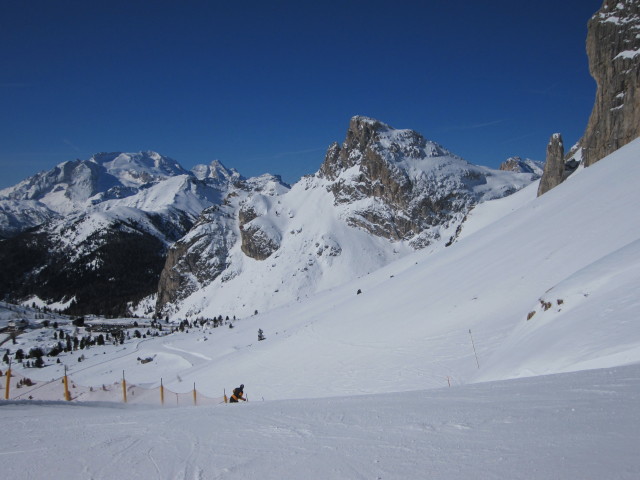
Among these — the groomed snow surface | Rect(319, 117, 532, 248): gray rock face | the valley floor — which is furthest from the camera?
Rect(319, 117, 532, 248): gray rock face

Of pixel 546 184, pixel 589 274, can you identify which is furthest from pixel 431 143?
pixel 589 274

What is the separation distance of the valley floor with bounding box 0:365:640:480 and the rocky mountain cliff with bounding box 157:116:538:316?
106 m

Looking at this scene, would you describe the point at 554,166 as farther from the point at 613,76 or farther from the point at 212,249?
the point at 212,249

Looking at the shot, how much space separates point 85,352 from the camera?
6788cm

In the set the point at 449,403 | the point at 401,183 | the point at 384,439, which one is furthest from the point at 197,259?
the point at 384,439

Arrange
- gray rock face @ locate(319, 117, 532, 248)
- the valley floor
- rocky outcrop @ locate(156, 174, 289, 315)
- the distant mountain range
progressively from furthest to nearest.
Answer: rocky outcrop @ locate(156, 174, 289, 315) → gray rock face @ locate(319, 117, 532, 248) → the distant mountain range → the valley floor

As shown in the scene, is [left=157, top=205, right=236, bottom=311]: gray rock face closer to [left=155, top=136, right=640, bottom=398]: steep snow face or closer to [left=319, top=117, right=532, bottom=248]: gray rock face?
[left=319, top=117, right=532, bottom=248]: gray rock face

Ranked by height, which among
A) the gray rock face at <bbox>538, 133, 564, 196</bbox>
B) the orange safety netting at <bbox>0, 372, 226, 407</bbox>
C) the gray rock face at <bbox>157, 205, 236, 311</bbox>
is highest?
the gray rock face at <bbox>157, 205, 236, 311</bbox>

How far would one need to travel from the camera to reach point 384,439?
15.7 feet

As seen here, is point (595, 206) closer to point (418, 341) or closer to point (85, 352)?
point (418, 341)

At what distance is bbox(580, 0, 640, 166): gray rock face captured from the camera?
36.5 metres

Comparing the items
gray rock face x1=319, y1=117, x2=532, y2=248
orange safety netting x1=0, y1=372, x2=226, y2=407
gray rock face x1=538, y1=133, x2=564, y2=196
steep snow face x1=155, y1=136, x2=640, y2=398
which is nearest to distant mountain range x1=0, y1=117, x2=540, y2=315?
gray rock face x1=319, y1=117, x2=532, y2=248

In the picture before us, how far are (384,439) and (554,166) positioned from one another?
170 feet

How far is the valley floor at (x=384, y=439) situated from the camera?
3.72m
